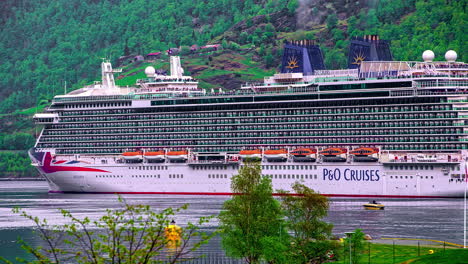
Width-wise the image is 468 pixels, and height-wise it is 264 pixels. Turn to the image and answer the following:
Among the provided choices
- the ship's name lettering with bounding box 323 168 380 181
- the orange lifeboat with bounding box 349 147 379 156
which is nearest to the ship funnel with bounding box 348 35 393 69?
the orange lifeboat with bounding box 349 147 379 156

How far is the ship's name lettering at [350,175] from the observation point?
13375 cm

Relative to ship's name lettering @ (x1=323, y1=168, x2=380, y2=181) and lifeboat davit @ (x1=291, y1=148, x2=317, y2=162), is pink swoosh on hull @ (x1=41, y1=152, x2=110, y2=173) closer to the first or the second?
lifeboat davit @ (x1=291, y1=148, x2=317, y2=162)

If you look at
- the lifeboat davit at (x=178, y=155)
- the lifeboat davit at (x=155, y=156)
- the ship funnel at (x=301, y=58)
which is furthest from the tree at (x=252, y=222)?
the ship funnel at (x=301, y=58)

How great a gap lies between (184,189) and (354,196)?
88.0 ft

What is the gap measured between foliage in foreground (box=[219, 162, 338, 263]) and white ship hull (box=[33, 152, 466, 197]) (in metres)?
59.8

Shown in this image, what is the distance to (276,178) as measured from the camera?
460 ft

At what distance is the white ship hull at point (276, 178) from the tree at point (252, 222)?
60586 mm

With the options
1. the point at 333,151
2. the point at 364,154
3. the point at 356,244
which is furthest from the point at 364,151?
the point at 356,244

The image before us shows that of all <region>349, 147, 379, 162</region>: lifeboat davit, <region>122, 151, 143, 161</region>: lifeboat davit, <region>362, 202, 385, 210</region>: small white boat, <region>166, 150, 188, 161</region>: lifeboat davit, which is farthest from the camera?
<region>122, 151, 143, 161</region>: lifeboat davit

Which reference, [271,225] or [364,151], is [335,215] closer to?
[364,151]

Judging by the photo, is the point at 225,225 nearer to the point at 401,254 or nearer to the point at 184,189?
the point at 401,254

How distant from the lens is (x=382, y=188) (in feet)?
436

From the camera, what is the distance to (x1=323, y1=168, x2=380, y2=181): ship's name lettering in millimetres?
133750

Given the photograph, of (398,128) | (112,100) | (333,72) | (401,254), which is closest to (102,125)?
(112,100)
